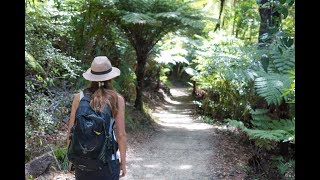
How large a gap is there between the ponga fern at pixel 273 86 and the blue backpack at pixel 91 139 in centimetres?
356

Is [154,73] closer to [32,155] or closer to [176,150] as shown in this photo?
[176,150]

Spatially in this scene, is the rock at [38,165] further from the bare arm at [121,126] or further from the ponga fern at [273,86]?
the ponga fern at [273,86]

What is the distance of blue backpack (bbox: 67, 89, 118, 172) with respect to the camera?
255 cm

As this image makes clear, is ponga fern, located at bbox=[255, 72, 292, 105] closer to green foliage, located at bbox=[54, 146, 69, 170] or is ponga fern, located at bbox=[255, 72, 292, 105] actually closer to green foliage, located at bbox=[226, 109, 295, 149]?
green foliage, located at bbox=[226, 109, 295, 149]

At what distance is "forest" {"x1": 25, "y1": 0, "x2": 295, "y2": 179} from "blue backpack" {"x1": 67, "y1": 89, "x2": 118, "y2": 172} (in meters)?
1.46

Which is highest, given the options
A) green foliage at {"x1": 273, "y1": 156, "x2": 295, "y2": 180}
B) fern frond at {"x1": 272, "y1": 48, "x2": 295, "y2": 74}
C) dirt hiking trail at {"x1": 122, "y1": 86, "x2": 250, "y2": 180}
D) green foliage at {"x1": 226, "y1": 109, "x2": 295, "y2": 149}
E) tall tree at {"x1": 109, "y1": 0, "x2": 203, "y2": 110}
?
tall tree at {"x1": 109, "y1": 0, "x2": 203, "y2": 110}

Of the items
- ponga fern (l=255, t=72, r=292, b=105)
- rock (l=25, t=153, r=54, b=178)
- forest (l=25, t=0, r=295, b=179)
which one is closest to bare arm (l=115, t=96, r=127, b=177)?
forest (l=25, t=0, r=295, b=179)

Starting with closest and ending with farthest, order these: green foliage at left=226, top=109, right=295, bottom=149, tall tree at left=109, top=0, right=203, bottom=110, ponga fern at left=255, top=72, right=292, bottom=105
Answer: green foliage at left=226, top=109, right=295, bottom=149 < ponga fern at left=255, top=72, right=292, bottom=105 < tall tree at left=109, top=0, right=203, bottom=110

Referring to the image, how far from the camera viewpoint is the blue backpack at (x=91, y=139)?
2.55 meters

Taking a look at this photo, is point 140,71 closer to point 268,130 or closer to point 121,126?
point 268,130

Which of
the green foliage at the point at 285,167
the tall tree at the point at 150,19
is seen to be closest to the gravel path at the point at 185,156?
the green foliage at the point at 285,167

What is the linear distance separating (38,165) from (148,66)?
11.9m
